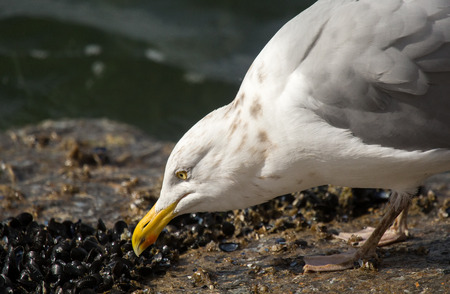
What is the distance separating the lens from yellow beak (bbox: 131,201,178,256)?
4.38m

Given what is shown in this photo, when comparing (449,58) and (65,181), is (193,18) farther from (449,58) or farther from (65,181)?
(449,58)

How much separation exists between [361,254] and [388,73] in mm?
1309

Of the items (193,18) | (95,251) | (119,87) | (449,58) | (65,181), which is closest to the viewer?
(449,58)

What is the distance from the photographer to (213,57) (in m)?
11.5

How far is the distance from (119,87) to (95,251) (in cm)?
671

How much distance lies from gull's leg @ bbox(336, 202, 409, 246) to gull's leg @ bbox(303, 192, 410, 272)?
28cm

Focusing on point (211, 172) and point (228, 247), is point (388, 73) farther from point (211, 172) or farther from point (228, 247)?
point (228, 247)

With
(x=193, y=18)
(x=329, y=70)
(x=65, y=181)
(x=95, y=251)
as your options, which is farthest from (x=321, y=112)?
(x=193, y=18)

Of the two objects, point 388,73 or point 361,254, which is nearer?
point 388,73

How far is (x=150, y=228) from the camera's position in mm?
4434

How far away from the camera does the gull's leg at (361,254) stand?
4.29 meters

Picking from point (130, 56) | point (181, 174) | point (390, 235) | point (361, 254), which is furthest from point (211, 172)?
point (130, 56)

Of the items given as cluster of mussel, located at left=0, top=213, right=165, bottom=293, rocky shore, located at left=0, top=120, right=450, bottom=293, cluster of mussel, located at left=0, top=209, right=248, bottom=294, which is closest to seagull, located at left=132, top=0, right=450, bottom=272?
rocky shore, located at left=0, top=120, right=450, bottom=293

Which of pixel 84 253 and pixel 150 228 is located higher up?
pixel 150 228
